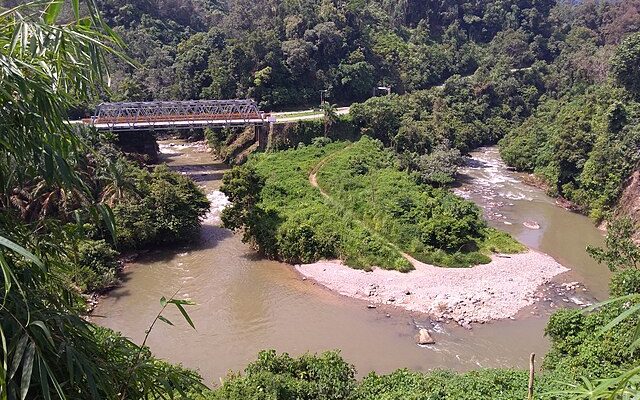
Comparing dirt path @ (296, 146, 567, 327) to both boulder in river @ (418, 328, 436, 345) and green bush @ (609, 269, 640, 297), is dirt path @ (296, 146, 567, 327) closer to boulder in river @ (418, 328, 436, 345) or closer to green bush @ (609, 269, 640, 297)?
boulder in river @ (418, 328, 436, 345)

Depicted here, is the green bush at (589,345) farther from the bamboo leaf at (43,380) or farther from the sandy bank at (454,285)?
the bamboo leaf at (43,380)

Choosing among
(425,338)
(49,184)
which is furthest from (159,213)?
(49,184)

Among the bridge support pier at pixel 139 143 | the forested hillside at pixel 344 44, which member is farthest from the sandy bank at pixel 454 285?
the forested hillside at pixel 344 44

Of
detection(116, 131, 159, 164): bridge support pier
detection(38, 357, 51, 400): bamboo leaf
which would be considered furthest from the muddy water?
detection(116, 131, 159, 164): bridge support pier

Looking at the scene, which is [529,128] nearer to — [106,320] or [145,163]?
[145,163]

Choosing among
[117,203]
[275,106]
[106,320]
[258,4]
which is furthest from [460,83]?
[106,320]
